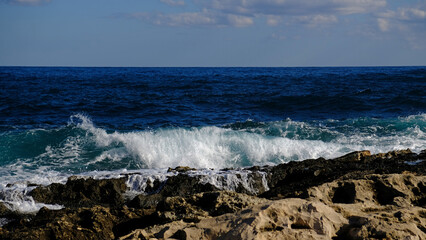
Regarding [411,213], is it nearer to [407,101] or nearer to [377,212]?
[377,212]

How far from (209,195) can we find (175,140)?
7.62 meters

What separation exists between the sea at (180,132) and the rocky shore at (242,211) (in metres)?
0.57

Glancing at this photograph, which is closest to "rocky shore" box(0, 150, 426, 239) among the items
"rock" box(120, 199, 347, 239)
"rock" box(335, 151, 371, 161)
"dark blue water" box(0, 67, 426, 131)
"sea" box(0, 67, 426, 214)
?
"rock" box(120, 199, 347, 239)

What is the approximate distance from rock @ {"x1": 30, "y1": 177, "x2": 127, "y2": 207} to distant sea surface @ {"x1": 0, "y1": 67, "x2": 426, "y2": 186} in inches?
31.0

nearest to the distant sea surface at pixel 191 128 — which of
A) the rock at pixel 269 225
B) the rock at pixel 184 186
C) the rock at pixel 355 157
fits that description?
the rock at pixel 184 186

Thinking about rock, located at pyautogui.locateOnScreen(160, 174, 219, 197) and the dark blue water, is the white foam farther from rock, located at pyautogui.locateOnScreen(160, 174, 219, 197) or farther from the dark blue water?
rock, located at pyautogui.locateOnScreen(160, 174, 219, 197)

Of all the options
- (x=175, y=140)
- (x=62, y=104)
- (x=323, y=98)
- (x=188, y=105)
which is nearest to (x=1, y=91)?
(x=62, y=104)

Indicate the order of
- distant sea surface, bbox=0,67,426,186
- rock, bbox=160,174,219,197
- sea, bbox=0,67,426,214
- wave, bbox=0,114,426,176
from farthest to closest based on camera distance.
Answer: distant sea surface, bbox=0,67,426,186, wave, bbox=0,114,426,176, sea, bbox=0,67,426,214, rock, bbox=160,174,219,197

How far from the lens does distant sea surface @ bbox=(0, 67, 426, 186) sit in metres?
11.0

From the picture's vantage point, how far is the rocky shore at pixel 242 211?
3.74m

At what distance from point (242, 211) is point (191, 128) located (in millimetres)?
9489

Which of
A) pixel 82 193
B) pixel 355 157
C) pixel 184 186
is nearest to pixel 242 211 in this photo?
pixel 184 186

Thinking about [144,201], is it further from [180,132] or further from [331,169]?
[180,132]

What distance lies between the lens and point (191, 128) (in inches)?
529
